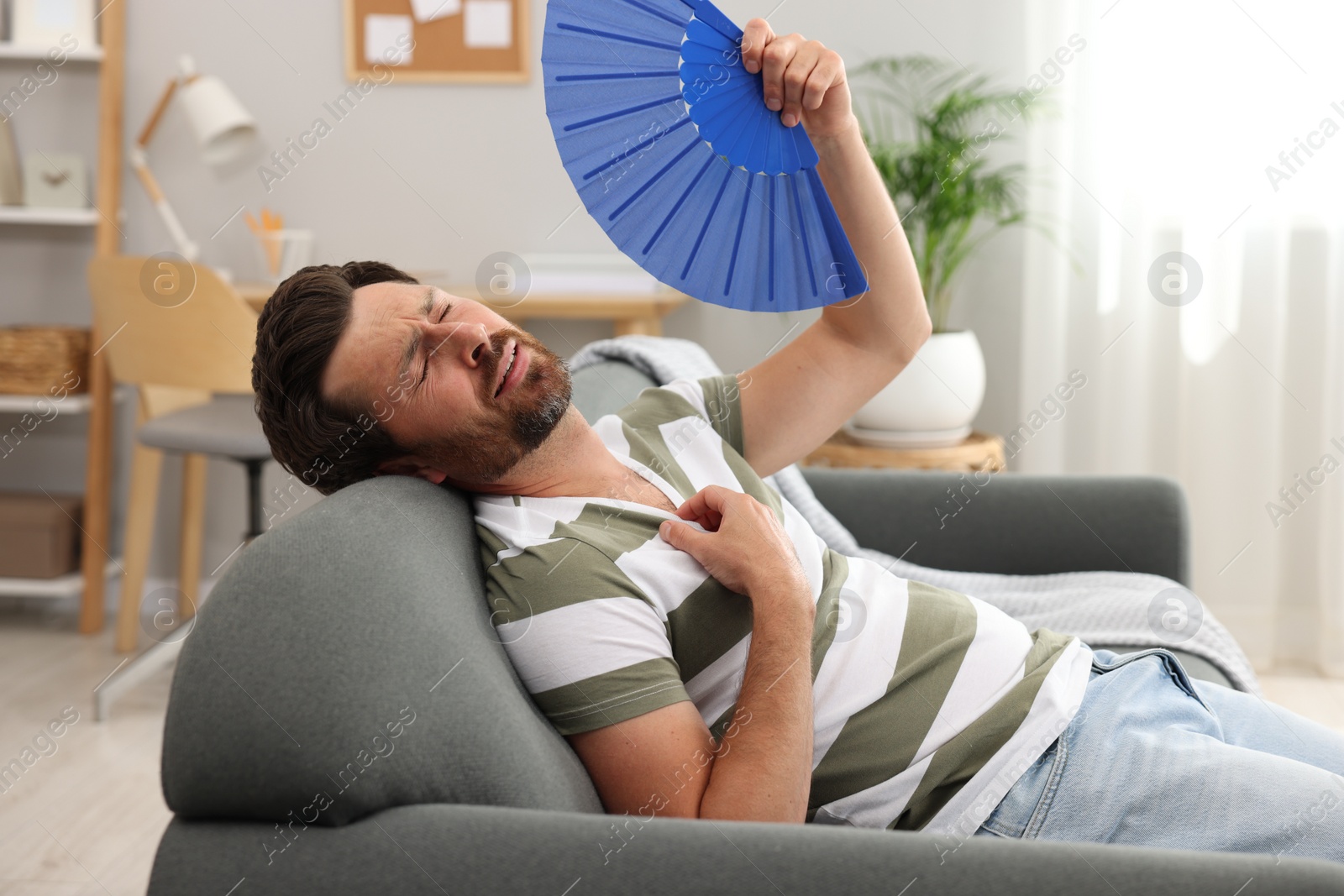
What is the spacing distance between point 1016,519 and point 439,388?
3.66 feet

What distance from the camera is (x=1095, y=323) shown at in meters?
2.91

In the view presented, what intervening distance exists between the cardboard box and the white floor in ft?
0.64

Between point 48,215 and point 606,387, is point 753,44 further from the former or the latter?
point 48,215

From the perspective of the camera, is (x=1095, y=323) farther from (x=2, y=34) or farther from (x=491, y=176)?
(x=2, y=34)

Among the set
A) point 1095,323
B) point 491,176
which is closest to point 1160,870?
point 1095,323

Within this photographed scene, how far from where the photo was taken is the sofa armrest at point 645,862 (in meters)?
0.67

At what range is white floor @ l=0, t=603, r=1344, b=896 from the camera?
1.89 metres

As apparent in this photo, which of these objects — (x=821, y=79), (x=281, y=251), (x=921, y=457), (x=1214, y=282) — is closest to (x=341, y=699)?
(x=821, y=79)

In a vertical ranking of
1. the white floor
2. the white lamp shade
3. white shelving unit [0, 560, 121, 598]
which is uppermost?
the white lamp shade

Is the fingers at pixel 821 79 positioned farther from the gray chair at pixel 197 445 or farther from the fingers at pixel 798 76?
the gray chair at pixel 197 445

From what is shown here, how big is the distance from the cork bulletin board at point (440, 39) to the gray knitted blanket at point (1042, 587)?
4.86 ft

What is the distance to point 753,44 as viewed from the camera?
3.35ft

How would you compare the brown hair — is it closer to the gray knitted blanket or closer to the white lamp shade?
the gray knitted blanket

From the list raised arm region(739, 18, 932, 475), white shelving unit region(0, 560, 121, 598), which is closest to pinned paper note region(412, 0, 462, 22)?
white shelving unit region(0, 560, 121, 598)
